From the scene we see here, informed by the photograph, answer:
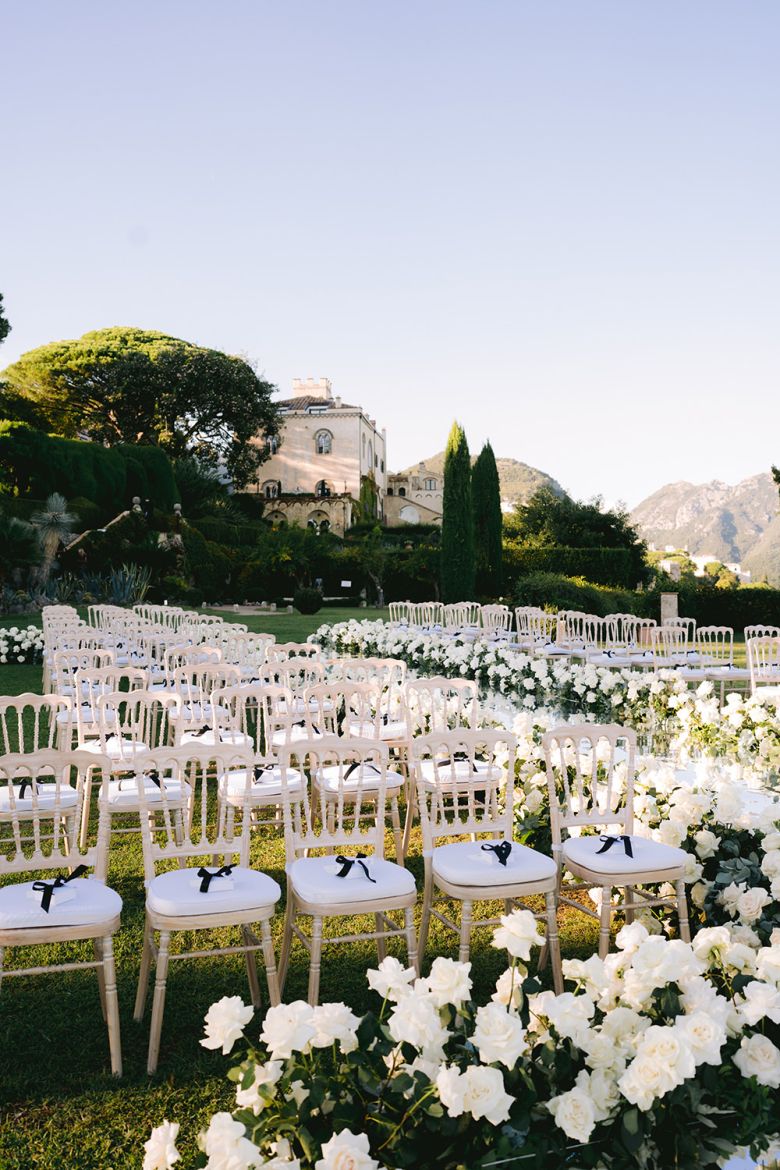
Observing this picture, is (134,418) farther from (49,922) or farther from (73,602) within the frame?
(49,922)

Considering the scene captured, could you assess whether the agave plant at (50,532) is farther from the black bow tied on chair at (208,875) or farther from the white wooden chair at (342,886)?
the black bow tied on chair at (208,875)

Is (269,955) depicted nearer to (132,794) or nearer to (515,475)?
(132,794)

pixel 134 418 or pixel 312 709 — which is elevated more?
pixel 134 418

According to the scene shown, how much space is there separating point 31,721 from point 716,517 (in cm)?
13252

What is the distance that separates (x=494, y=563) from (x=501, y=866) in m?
27.6

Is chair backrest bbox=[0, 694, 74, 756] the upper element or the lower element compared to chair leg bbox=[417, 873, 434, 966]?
upper

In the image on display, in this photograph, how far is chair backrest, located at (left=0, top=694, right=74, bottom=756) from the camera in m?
4.15

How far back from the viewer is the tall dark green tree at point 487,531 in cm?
3033

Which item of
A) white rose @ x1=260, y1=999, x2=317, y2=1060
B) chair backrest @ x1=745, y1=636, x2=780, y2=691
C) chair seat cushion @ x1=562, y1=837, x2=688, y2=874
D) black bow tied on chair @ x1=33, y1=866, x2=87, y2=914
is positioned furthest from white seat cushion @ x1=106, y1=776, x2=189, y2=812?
chair backrest @ x1=745, y1=636, x2=780, y2=691

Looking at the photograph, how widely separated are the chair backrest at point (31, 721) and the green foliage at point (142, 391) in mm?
33736

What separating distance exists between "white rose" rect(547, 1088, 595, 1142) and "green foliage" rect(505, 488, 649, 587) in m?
30.0

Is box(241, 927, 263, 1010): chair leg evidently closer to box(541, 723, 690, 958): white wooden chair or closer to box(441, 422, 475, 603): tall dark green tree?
box(541, 723, 690, 958): white wooden chair

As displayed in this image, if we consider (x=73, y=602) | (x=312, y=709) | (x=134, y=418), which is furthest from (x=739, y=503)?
(x=312, y=709)

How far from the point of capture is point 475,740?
3.76 m
